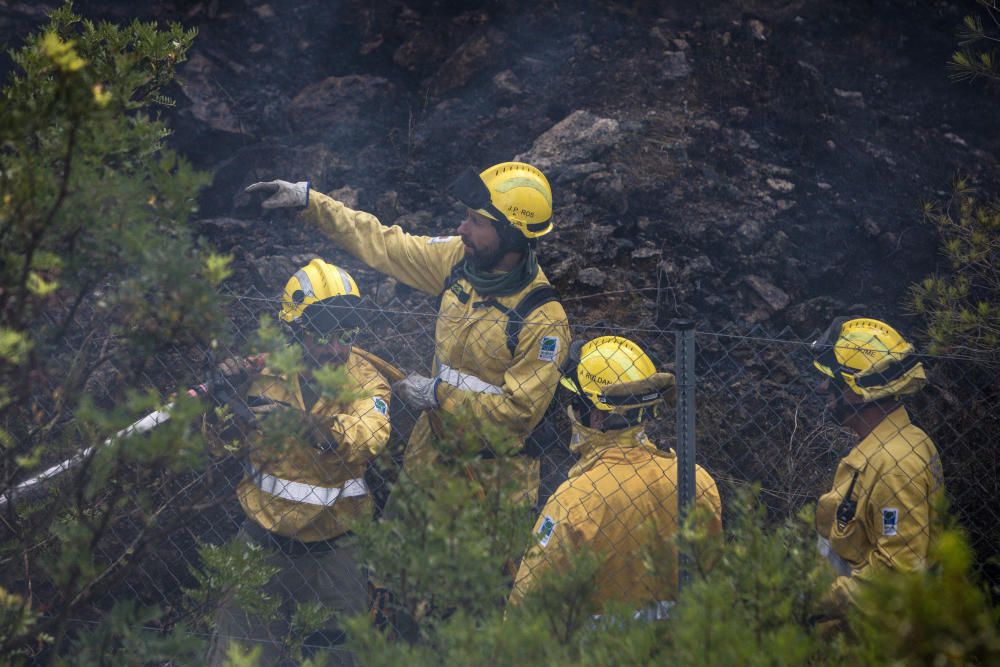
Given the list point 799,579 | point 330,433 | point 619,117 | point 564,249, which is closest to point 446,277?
point 330,433

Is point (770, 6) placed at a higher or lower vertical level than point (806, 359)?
higher

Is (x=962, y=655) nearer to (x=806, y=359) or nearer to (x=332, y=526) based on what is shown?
(x=332, y=526)

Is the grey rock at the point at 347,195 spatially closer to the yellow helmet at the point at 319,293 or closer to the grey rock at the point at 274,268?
the grey rock at the point at 274,268

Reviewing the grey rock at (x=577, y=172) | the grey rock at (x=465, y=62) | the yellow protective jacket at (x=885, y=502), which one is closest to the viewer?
the yellow protective jacket at (x=885, y=502)

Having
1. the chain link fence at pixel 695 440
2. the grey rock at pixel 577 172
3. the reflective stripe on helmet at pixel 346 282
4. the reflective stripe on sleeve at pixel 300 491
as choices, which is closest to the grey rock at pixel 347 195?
the chain link fence at pixel 695 440

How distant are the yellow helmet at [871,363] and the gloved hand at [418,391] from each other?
1667 mm

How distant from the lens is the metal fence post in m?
3.13

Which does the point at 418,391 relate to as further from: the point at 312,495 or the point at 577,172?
the point at 577,172

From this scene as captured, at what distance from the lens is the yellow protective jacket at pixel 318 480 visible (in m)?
3.63

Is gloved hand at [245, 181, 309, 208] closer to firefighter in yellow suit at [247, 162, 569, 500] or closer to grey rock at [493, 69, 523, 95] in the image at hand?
firefighter in yellow suit at [247, 162, 569, 500]

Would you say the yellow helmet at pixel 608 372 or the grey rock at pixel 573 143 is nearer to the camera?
the yellow helmet at pixel 608 372

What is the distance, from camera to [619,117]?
701 centimetres

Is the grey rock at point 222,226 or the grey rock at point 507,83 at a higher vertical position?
the grey rock at point 507,83

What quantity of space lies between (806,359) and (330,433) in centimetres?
377
